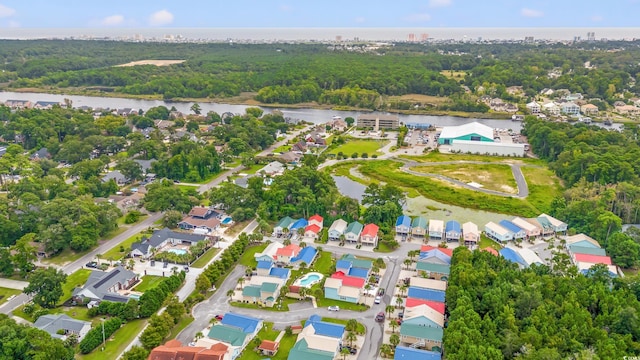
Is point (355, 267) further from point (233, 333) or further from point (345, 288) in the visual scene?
point (233, 333)

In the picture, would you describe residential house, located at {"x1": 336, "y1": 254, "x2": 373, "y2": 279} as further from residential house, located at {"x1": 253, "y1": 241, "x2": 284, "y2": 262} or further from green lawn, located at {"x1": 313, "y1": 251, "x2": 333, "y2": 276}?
residential house, located at {"x1": 253, "y1": 241, "x2": 284, "y2": 262}

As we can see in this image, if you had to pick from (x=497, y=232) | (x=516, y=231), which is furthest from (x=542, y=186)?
(x=497, y=232)

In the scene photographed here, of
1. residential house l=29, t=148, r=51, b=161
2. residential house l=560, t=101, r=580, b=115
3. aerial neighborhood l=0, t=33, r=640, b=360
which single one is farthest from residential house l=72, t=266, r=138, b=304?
residential house l=560, t=101, r=580, b=115

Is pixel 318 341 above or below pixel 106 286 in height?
below

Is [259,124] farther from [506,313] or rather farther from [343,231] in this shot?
[506,313]

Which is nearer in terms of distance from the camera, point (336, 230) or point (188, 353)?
point (188, 353)

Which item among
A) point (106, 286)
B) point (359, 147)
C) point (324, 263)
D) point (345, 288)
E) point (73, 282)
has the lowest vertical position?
point (324, 263)

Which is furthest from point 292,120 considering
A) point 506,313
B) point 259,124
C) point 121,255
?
point 506,313
